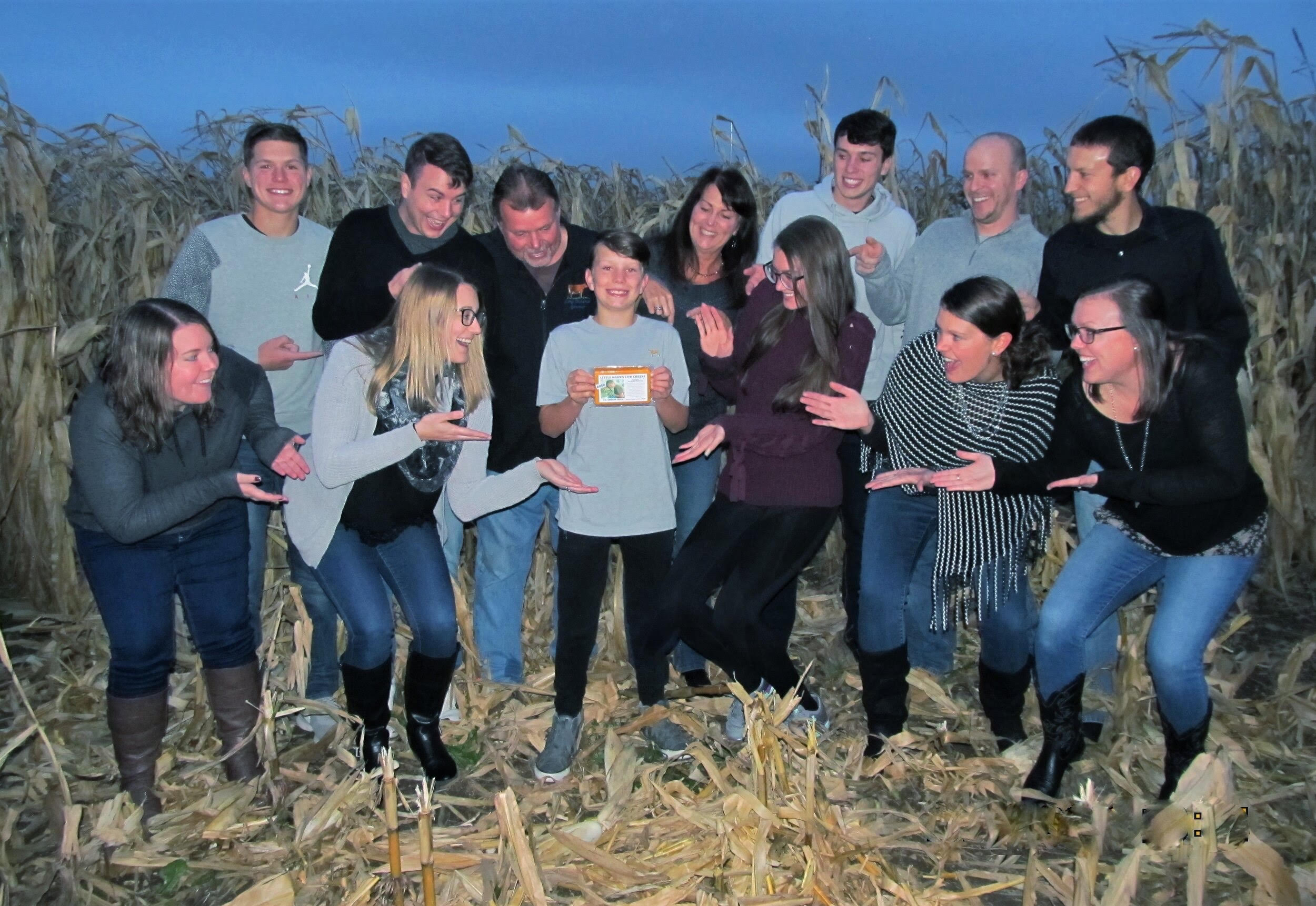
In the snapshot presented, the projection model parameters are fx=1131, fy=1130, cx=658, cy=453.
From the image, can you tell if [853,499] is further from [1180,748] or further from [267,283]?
[267,283]

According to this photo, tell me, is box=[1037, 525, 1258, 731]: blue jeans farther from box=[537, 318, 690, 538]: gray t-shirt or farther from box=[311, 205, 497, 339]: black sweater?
box=[311, 205, 497, 339]: black sweater

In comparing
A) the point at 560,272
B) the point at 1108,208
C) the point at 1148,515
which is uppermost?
the point at 1108,208

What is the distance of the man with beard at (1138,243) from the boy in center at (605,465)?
165 centimetres

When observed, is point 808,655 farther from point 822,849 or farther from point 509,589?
point 822,849

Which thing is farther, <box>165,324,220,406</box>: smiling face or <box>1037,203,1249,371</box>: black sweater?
<box>1037,203,1249,371</box>: black sweater

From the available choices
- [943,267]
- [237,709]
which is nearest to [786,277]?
[943,267]

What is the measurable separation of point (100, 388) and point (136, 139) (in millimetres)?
3257

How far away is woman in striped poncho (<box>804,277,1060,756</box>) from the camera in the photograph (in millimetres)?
4172

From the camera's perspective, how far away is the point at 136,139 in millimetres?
6492

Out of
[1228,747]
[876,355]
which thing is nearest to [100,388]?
[876,355]

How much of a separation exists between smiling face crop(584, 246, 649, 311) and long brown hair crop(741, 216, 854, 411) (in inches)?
21.4

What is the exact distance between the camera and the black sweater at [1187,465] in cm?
377

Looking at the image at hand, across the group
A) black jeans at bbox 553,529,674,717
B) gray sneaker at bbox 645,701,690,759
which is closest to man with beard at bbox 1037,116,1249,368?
black jeans at bbox 553,529,674,717

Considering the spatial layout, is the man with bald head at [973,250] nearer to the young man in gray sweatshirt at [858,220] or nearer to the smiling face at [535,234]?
the young man in gray sweatshirt at [858,220]
